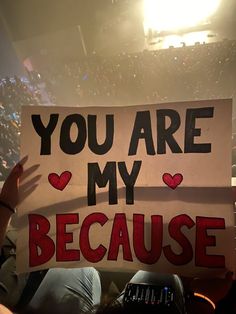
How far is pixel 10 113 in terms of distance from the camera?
162cm

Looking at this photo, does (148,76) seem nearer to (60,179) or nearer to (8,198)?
(60,179)

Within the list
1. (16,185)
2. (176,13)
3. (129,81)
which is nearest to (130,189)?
(16,185)

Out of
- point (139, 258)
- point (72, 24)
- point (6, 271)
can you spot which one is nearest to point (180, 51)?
point (72, 24)

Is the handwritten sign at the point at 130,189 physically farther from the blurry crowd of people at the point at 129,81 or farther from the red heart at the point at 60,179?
the blurry crowd of people at the point at 129,81

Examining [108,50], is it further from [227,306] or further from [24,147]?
[227,306]

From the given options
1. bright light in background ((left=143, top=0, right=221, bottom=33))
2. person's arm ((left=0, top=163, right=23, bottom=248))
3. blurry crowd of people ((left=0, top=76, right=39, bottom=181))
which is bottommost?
person's arm ((left=0, top=163, right=23, bottom=248))

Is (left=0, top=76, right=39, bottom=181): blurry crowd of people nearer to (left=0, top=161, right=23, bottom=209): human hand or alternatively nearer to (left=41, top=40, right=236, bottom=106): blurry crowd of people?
(left=41, top=40, right=236, bottom=106): blurry crowd of people

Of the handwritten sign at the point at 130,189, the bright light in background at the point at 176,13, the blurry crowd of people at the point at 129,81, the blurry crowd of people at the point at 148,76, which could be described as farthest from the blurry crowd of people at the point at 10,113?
the bright light in background at the point at 176,13

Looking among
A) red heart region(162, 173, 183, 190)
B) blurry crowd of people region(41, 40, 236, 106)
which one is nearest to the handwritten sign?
red heart region(162, 173, 183, 190)

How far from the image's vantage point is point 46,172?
1.22 metres

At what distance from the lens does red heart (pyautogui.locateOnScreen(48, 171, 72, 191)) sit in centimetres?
122

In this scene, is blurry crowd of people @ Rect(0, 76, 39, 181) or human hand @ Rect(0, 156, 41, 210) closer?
human hand @ Rect(0, 156, 41, 210)

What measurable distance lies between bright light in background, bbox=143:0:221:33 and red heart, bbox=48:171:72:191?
71 cm

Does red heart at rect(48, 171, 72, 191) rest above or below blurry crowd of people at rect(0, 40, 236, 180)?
below
